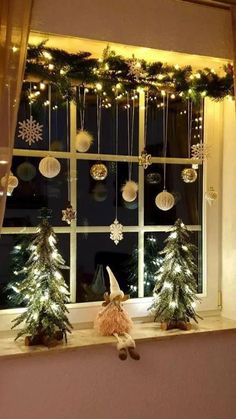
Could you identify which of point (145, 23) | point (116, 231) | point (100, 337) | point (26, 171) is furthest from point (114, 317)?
point (145, 23)

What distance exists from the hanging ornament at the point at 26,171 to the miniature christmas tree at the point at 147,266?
Result: 0.61 meters

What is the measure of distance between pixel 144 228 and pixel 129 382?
714 mm

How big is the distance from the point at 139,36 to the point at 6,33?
612 millimetres

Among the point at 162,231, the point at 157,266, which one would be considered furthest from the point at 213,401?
the point at 162,231

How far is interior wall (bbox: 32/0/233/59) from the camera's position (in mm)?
1999

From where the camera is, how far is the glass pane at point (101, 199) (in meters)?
2.32

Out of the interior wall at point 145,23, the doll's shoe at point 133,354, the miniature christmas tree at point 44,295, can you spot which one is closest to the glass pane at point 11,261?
the miniature christmas tree at point 44,295

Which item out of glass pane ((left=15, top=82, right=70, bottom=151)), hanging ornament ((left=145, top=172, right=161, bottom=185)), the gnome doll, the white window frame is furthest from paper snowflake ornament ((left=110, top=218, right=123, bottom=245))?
glass pane ((left=15, top=82, right=70, bottom=151))

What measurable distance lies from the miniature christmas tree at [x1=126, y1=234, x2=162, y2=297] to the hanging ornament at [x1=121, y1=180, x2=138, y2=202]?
0.84 feet

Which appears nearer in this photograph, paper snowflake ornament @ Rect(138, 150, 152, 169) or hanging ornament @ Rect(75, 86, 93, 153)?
hanging ornament @ Rect(75, 86, 93, 153)

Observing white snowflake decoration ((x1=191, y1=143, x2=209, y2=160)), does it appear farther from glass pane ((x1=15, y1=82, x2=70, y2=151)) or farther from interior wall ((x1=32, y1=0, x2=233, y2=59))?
glass pane ((x1=15, y1=82, x2=70, y2=151))

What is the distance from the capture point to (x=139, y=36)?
2.15m

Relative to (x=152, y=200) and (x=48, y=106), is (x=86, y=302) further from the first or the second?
(x=48, y=106)

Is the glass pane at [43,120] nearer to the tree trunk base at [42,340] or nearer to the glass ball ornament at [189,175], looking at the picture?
the glass ball ornament at [189,175]
